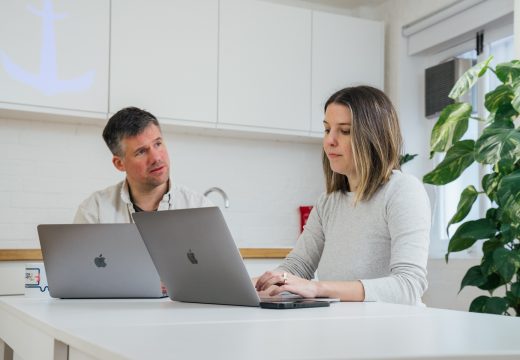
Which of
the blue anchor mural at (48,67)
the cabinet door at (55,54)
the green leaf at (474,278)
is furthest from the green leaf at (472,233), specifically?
the blue anchor mural at (48,67)

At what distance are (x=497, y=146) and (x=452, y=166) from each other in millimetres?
386

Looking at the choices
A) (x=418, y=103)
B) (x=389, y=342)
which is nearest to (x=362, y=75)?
(x=418, y=103)

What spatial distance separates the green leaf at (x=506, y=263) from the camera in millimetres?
2662

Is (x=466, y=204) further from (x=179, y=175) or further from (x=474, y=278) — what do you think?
(x=179, y=175)

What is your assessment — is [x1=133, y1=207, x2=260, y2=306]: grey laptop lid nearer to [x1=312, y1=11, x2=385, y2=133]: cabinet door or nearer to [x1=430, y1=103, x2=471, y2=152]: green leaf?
[x1=430, y1=103, x2=471, y2=152]: green leaf

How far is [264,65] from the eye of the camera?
14.1ft

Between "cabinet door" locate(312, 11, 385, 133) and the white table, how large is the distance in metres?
3.02

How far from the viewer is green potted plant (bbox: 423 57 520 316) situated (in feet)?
8.41

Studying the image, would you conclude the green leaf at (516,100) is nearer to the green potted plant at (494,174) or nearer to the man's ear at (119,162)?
the green potted plant at (494,174)

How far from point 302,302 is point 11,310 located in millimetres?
674

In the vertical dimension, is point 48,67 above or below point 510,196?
above

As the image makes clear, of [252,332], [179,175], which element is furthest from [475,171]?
[252,332]

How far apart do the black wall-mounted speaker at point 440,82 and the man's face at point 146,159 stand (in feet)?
7.24

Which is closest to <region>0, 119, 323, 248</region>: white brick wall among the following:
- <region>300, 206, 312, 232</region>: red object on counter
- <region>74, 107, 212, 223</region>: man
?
<region>300, 206, 312, 232</region>: red object on counter
